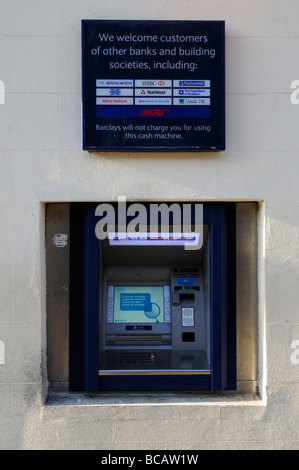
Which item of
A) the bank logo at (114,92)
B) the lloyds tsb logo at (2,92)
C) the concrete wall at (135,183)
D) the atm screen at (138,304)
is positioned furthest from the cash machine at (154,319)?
the lloyds tsb logo at (2,92)

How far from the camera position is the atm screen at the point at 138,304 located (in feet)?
12.0

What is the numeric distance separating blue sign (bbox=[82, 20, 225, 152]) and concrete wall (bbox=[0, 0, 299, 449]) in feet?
0.32

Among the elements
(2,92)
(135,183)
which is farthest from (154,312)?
(2,92)

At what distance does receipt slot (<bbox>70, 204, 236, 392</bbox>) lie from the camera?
3.42m

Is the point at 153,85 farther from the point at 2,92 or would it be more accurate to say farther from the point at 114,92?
the point at 2,92

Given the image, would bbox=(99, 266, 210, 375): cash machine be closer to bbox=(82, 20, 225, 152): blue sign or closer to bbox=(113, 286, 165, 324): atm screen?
bbox=(113, 286, 165, 324): atm screen

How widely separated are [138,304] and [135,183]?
0.87m

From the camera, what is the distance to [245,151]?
341cm

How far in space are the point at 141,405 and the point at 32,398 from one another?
0.70 meters

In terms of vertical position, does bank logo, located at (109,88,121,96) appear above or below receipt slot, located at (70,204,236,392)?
above

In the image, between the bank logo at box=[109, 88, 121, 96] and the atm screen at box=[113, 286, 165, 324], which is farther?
the atm screen at box=[113, 286, 165, 324]

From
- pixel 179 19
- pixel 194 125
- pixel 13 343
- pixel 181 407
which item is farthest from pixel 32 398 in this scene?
pixel 179 19

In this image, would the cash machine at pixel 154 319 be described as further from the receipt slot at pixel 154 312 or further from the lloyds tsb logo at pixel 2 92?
the lloyds tsb logo at pixel 2 92

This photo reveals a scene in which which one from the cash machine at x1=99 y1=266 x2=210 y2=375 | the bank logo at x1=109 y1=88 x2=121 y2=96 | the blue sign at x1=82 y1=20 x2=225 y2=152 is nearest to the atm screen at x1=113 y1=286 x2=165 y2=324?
the cash machine at x1=99 y1=266 x2=210 y2=375
